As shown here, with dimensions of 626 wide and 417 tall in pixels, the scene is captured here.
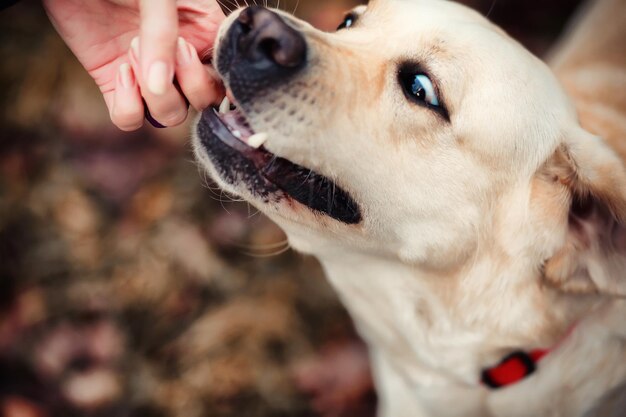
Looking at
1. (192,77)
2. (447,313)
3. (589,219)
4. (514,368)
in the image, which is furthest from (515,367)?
(192,77)

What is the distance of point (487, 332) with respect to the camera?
1.81 metres

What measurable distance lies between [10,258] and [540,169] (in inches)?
93.5

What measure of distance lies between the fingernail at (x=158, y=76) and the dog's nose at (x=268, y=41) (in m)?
0.20

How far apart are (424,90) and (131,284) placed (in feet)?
5.95

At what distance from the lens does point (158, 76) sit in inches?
53.7

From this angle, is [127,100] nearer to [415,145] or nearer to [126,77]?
[126,77]

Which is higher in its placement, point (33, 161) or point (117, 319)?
point (33, 161)

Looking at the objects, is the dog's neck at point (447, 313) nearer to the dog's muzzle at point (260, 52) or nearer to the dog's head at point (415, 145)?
the dog's head at point (415, 145)

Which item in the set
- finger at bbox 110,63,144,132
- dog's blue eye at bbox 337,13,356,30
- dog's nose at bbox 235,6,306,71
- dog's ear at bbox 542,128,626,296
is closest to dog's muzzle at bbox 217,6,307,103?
dog's nose at bbox 235,6,306,71

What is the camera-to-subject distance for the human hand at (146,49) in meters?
1.39

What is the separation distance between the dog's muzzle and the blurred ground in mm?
1234

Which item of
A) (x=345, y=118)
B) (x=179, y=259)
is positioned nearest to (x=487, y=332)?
(x=345, y=118)

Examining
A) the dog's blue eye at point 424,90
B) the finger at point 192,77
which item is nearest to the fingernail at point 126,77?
the finger at point 192,77

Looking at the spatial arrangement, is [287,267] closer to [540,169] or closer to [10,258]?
[10,258]
